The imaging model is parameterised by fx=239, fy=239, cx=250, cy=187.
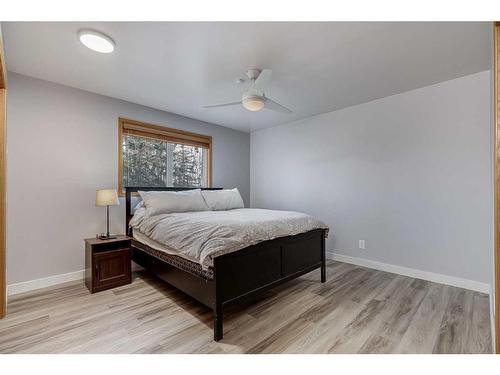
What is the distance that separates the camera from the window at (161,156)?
3.53 m

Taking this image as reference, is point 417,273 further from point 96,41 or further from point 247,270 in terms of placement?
point 96,41

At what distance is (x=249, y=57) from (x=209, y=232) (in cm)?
167

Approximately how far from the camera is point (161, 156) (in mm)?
3951

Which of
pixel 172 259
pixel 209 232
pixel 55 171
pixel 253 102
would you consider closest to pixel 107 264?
pixel 172 259

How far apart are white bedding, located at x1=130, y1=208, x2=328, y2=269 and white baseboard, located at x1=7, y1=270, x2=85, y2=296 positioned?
0.94 meters

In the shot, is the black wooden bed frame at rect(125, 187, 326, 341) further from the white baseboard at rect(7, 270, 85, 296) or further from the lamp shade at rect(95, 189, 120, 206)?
the white baseboard at rect(7, 270, 85, 296)

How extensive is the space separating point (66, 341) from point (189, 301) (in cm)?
101

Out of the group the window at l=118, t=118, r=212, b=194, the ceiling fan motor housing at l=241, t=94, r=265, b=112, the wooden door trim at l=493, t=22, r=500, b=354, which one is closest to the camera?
the wooden door trim at l=493, t=22, r=500, b=354

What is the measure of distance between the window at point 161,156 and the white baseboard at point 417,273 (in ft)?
8.83

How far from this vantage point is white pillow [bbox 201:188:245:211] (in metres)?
3.65

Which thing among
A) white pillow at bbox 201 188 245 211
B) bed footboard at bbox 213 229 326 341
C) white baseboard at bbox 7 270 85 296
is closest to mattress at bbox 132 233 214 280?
bed footboard at bbox 213 229 326 341

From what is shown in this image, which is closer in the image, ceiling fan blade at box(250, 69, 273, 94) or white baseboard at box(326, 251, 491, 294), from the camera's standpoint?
ceiling fan blade at box(250, 69, 273, 94)

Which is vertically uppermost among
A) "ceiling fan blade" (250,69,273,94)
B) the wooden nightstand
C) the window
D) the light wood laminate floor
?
"ceiling fan blade" (250,69,273,94)

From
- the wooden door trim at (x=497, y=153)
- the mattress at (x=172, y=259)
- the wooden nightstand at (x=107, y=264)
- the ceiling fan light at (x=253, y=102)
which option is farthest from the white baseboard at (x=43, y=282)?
the wooden door trim at (x=497, y=153)
